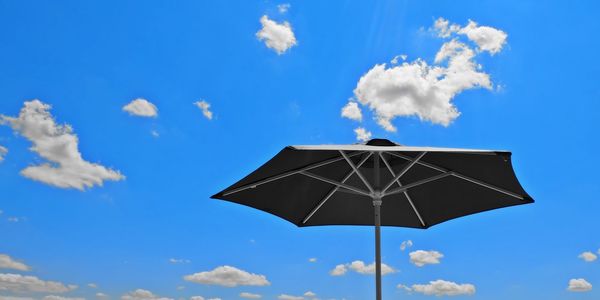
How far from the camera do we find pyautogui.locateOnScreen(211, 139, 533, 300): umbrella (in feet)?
22.7

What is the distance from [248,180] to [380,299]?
2401 millimetres

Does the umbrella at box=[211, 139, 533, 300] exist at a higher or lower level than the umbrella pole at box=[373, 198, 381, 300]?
higher

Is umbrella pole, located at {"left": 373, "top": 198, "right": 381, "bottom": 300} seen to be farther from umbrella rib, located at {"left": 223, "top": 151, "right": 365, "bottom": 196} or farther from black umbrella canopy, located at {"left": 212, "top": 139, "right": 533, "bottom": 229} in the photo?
umbrella rib, located at {"left": 223, "top": 151, "right": 365, "bottom": 196}

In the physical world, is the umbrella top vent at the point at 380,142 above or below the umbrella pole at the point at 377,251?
above

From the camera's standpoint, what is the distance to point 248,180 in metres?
7.04

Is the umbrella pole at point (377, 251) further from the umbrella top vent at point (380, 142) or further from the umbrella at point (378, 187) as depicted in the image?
the umbrella top vent at point (380, 142)

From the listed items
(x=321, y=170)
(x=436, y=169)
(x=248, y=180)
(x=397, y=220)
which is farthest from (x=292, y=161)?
(x=397, y=220)

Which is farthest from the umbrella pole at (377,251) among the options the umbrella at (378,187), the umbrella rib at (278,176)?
the umbrella rib at (278,176)

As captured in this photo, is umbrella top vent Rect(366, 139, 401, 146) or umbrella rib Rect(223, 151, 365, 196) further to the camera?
umbrella rib Rect(223, 151, 365, 196)

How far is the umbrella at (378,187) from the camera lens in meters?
6.93

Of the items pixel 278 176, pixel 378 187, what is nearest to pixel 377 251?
pixel 378 187

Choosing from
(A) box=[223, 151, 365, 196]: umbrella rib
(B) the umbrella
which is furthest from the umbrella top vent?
(A) box=[223, 151, 365, 196]: umbrella rib

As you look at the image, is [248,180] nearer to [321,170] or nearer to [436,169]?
[321,170]

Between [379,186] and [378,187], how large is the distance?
0.03m
